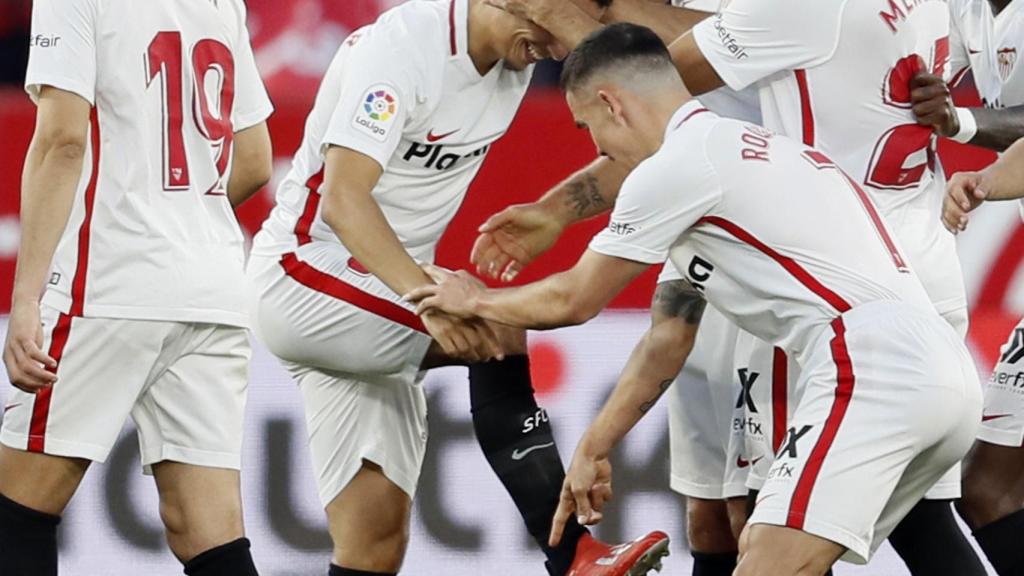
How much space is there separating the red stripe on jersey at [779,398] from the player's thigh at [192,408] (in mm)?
1183

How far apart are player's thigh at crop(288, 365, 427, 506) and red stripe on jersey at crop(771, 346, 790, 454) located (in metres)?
0.98

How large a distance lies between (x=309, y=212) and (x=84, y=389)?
784 mm

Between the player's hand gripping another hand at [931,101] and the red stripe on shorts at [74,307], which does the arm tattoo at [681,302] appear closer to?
the player's hand gripping another hand at [931,101]

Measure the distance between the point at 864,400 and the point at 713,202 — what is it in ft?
1.59

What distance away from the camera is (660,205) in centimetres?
336

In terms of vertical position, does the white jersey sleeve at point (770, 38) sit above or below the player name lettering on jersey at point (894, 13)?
below

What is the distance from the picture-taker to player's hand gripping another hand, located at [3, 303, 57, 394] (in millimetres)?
3387

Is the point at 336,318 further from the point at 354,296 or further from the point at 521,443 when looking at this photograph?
the point at 521,443

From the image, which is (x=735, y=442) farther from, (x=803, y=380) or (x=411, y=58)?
(x=411, y=58)

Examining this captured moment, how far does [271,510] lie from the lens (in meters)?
5.15

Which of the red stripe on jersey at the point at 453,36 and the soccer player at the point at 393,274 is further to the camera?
the red stripe on jersey at the point at 453,36

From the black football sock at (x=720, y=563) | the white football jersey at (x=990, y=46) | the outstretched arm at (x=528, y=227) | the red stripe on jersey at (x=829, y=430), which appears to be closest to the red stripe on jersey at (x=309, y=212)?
the outstretched arm at (x=528, y=227)

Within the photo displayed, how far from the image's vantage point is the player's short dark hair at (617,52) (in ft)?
11.6

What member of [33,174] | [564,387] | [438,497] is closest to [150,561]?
[438,497]
